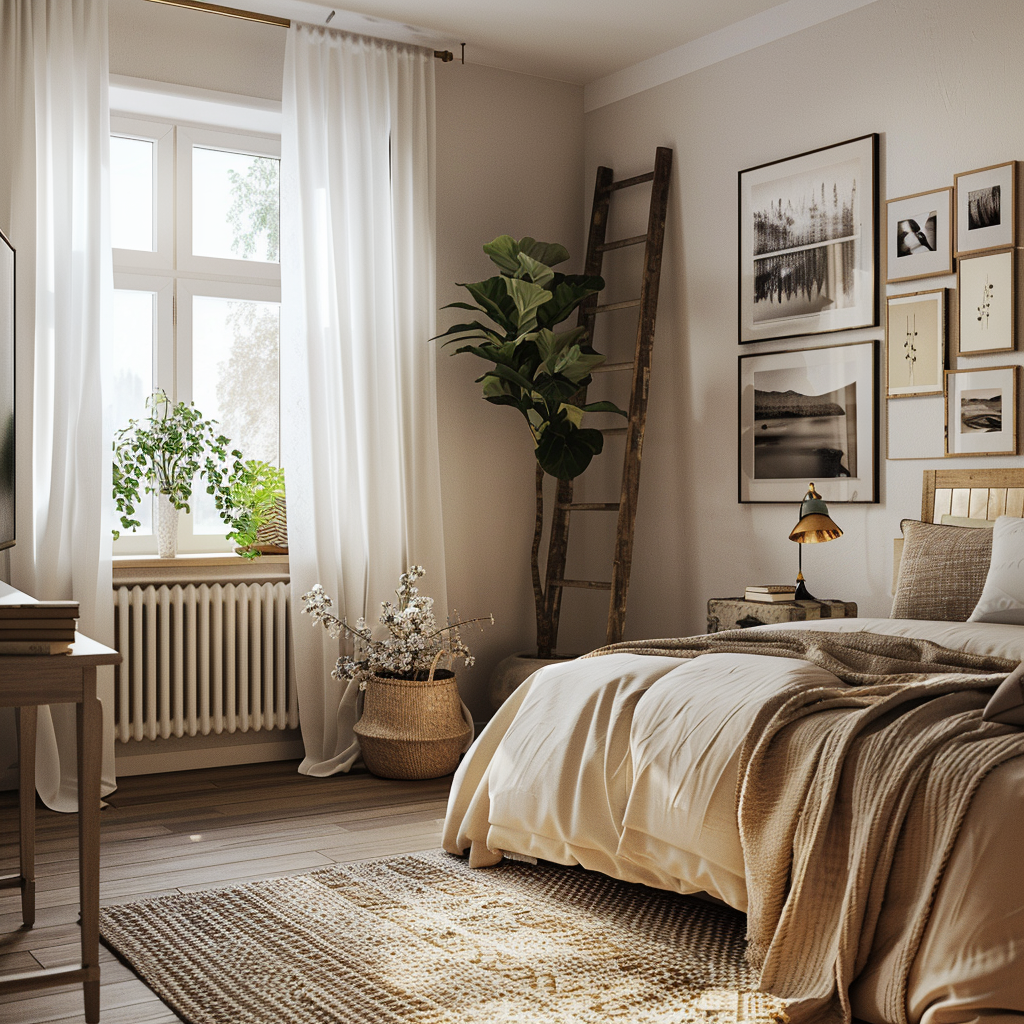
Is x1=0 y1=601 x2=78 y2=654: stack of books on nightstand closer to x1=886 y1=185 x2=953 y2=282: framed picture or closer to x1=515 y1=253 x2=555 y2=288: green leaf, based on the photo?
x1=515 y1=253 x2=555 y2=288: green leaf

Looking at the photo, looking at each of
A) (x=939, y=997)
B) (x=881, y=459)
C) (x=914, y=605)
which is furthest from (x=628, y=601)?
(x=939, y=997)

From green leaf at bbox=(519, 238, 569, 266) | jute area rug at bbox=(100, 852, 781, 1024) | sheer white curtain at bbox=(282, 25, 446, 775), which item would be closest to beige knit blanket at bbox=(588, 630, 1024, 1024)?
jute area rug at bbox=(100, 852, 781, 1024)

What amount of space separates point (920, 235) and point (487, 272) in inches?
73.4

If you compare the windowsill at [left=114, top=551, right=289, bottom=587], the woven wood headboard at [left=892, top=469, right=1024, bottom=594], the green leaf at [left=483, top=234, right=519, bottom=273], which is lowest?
the windowsill at [left=114, top=551, right=289, bottom=587]

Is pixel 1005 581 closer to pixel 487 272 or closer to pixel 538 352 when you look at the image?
pixel 538 352

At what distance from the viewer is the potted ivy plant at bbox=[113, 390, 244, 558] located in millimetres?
4254

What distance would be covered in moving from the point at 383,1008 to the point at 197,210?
343 centimetres

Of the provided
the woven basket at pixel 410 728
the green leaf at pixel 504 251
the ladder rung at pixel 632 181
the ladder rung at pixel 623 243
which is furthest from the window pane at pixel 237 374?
the ladder rung at pixel 632 181

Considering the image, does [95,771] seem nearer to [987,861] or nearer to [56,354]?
[987,861]

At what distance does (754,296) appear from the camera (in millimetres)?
A: 4527

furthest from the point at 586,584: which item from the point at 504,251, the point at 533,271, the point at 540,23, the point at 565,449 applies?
the point at 540,23

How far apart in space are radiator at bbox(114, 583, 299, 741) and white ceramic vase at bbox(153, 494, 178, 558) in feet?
0.54

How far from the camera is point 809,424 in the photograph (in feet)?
14.2

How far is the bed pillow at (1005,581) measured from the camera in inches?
123
